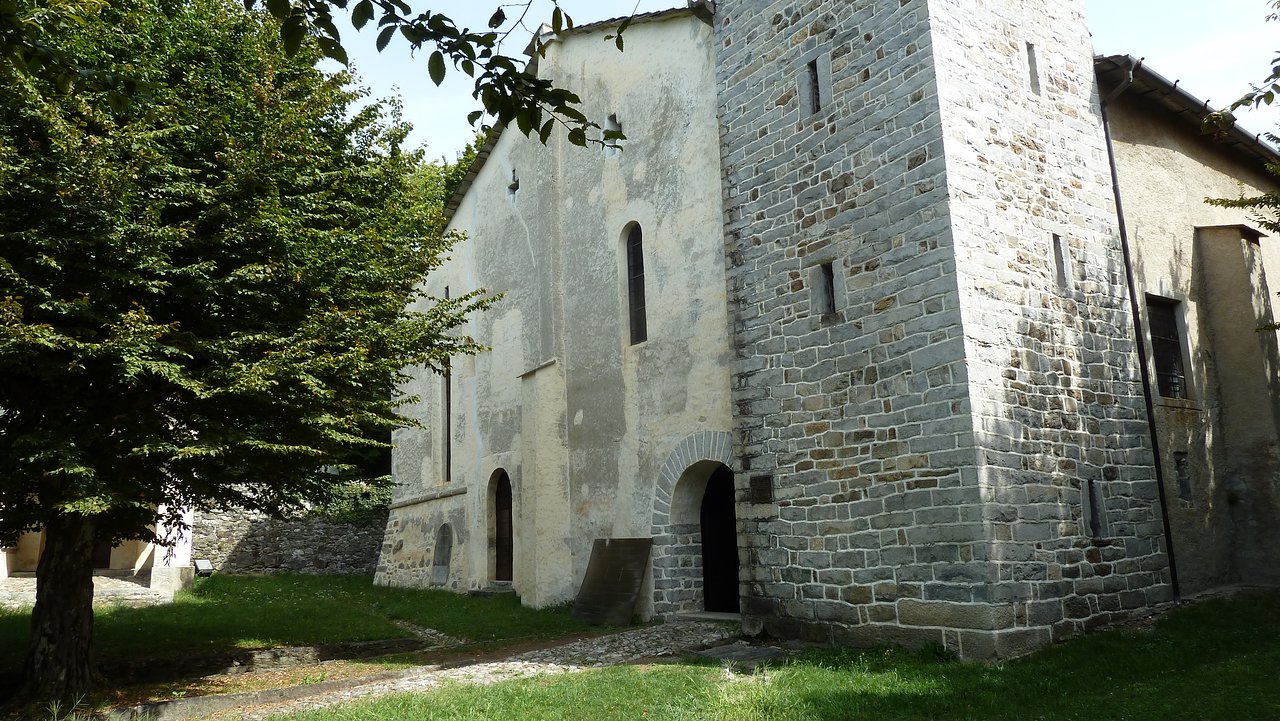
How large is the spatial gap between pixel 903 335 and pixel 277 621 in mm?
10132

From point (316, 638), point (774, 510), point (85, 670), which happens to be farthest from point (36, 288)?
point (774, 510)

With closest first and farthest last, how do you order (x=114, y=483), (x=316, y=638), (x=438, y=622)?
(x=114, y=483)
(x=316, y=638)
(x=438, y=622)

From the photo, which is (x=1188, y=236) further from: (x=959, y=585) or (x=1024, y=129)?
(x=959, y=585)

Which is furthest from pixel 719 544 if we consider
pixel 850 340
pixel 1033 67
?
pixel 1033 67

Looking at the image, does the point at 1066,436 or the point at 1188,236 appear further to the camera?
the point at 1188,236

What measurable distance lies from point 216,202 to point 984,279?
7649 mm

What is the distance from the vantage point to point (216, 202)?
28.4ft

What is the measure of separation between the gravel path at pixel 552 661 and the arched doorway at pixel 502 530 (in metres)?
6.07

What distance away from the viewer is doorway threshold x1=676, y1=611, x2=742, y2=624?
11.1 metres

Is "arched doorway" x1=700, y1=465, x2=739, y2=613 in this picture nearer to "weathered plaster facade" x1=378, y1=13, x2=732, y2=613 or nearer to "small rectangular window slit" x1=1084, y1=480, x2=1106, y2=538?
"weathered plaster facade" x1=378, y1=13, x2=732, y2=613

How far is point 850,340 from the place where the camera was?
9516 millimetres

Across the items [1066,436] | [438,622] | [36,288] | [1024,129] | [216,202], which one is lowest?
[438,622]

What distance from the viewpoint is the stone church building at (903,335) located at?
8.68 m

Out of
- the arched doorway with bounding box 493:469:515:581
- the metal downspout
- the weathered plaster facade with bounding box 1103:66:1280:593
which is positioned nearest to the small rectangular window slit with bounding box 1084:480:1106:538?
the metal downspout
